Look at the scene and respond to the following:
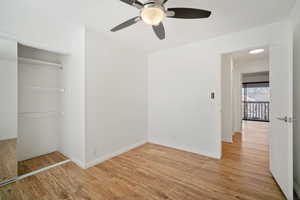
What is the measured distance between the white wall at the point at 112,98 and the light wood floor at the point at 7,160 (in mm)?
1021

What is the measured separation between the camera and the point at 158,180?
1.94m

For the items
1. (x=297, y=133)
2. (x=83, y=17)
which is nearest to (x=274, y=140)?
(x=297, y=133)

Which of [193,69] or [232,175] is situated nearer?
[232,175]

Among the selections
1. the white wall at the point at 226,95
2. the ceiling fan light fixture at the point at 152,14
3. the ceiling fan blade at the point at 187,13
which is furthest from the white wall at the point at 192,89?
the ceiling fan light fixture at the point at 152,14

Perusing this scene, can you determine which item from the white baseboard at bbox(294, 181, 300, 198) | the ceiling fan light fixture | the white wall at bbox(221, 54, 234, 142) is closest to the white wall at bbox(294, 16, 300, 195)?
the white baseboard at bbox(294, 181, 300, 198)

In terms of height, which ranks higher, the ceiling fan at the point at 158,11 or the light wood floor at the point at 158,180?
the ceiling fan at the point at 158,11

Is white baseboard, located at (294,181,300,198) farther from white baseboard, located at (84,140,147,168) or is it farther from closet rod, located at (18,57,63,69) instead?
closet rod, located at (18,57,63,69)

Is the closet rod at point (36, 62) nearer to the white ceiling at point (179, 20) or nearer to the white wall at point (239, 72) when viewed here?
the white ceiling at point (179, 20)

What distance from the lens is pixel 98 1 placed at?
1.64m

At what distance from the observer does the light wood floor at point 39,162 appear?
219 cm

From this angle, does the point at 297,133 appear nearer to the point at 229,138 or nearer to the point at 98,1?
the point at 229,138

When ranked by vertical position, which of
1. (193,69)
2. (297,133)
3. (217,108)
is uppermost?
(193,69)

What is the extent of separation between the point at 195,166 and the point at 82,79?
8.37ft

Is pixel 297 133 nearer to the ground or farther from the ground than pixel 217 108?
nearer to the ground
